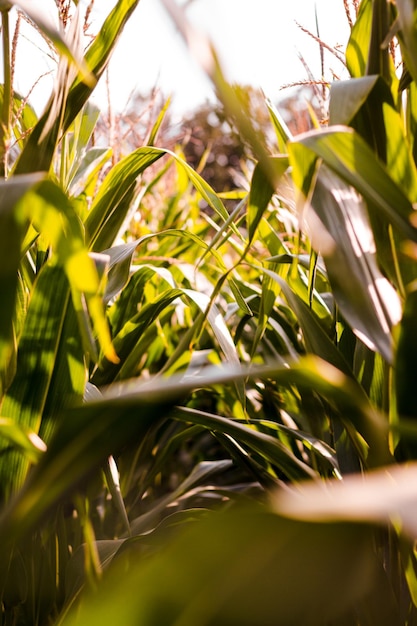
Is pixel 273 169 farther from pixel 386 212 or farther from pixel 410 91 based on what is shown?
pixel 410 91

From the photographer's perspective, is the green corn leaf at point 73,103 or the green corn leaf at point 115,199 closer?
the green corn leaf at point 73,103

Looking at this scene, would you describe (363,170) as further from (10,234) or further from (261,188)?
(10,234)

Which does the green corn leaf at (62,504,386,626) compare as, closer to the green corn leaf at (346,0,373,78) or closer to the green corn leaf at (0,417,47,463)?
the green corn leaf at (0,417,47,463)

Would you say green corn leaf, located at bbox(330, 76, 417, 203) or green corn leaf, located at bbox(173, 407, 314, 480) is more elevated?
green corn leaf, located at bbox(330, 76, 417, 203)

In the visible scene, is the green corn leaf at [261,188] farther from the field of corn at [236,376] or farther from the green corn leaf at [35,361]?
the green corn leaf at [35,361]

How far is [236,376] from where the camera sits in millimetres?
320

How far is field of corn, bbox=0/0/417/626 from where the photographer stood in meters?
0.25

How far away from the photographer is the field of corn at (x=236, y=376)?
0.25 meters

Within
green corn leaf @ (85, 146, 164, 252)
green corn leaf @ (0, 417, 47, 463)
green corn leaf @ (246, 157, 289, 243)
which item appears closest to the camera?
green corn leaf @ (0, 417, 47, 463)

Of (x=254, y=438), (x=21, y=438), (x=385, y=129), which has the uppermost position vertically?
(x=385, y=129)

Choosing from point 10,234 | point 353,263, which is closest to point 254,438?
point 353,263

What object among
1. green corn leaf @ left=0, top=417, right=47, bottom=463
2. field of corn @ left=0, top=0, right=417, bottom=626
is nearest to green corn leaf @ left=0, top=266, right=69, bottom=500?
field of corn @ left=0, top=0, right=417, bottom=626

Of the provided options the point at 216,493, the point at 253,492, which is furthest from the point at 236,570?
the point at 253,492

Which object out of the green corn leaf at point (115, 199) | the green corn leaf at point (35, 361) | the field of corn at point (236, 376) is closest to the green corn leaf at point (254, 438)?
the field of corn at point (236, 376)
